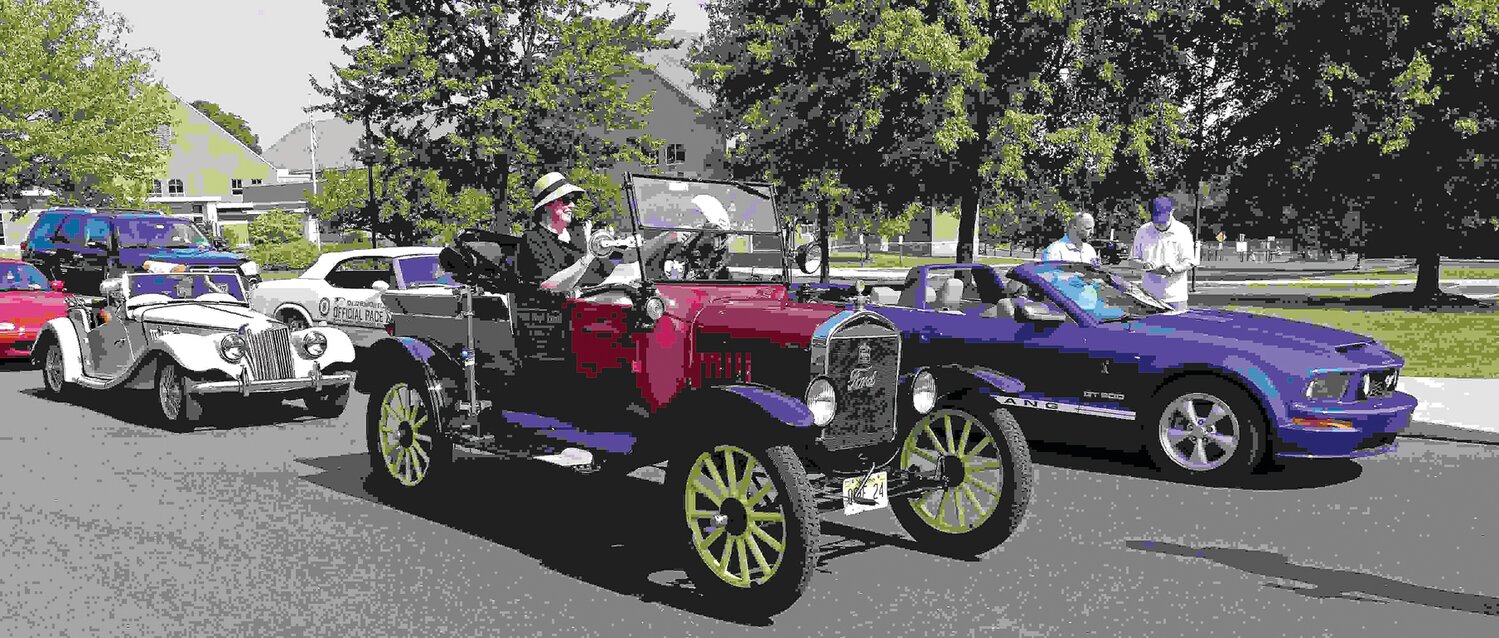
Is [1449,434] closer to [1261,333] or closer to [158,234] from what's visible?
[1261,333]

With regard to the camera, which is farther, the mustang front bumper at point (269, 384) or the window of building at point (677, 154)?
the window of building at point (677, 154)

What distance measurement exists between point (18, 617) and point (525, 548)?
2.31 m

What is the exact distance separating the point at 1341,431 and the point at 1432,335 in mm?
14366

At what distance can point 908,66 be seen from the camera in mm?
25406

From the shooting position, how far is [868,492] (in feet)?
18.0

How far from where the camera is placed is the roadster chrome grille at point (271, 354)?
10836 mm

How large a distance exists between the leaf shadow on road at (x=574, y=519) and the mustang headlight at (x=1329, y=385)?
3.18m

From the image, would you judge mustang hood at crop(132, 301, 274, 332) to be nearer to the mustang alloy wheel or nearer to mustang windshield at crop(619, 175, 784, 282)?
the mustang alloy wheel

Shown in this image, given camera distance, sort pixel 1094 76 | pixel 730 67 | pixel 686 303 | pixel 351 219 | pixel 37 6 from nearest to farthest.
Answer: pixel 686 303 < pixel 1094 76 < pixel 730 67 < pixel 37 6 < pixel 351 219

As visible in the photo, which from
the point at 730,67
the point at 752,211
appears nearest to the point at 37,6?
the point at 730,67

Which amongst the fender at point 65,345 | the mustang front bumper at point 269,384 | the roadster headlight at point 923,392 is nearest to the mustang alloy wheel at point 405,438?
the roadster headlight at point 923,392

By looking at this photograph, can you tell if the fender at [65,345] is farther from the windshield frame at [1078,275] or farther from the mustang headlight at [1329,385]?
the mustang headlight at [1329,385]

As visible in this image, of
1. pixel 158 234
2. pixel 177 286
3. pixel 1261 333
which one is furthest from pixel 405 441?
pixel 158 234

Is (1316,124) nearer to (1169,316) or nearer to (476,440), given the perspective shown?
(1169,316)
